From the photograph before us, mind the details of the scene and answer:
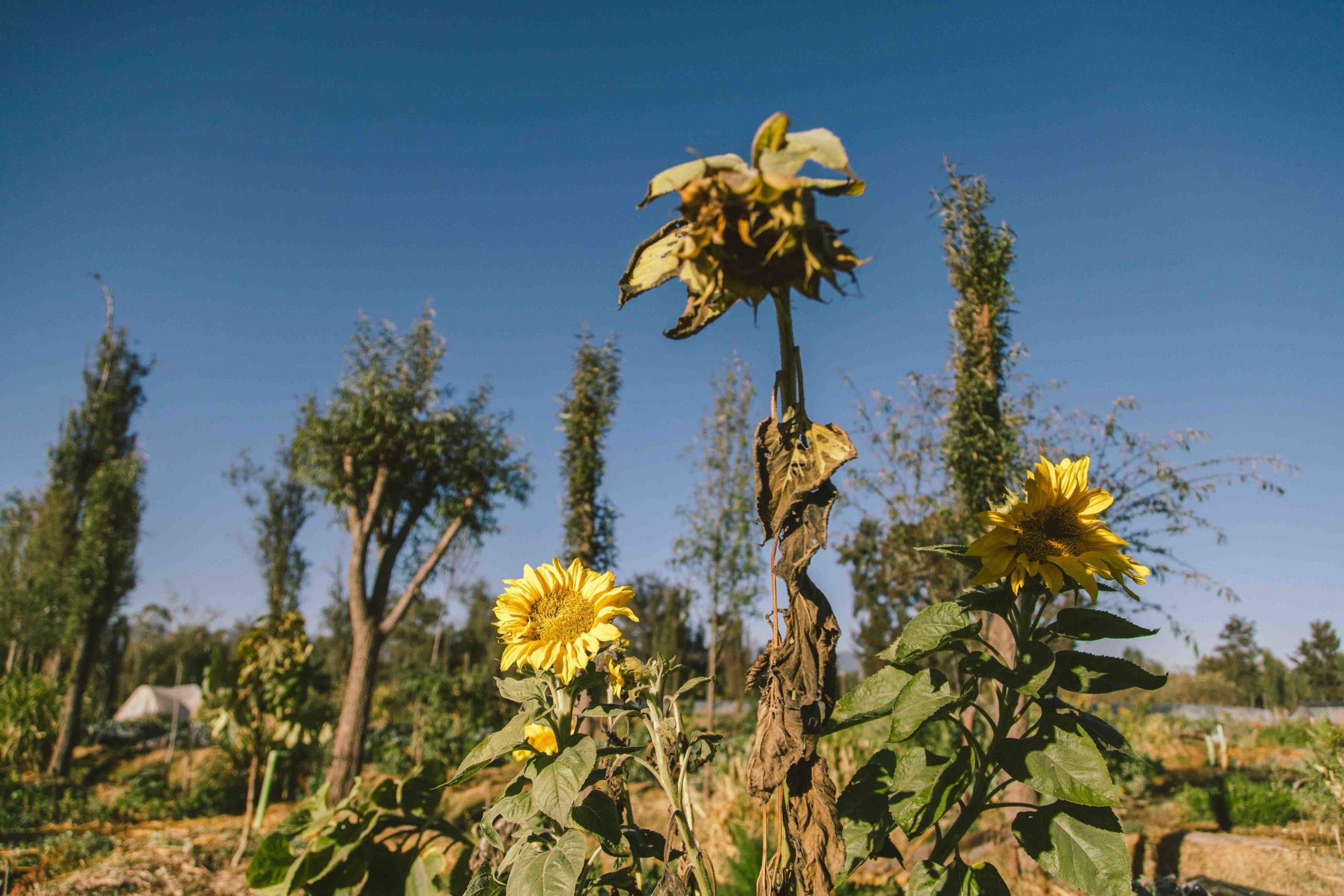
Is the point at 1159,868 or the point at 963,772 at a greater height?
the point at 963,772

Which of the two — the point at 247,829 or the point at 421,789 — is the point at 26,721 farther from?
the point at 421,789

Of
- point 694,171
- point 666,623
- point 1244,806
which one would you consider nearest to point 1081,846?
point 694,171

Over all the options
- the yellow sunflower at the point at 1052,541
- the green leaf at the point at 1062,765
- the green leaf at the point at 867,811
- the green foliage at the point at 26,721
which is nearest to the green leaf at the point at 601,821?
the green leaf at the point at 867,811

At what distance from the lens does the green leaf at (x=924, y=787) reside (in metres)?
1.08

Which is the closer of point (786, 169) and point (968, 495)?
point (786, 169)

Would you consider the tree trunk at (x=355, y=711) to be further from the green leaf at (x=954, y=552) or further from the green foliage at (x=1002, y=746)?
the green leaf at (x=954, y=552)

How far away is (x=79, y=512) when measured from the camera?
15.4 m

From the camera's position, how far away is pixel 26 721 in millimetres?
10828

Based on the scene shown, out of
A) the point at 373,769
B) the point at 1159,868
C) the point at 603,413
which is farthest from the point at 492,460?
the point at 1159,868

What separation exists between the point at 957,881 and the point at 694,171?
3.67 ft

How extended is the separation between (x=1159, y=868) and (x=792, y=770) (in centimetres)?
521

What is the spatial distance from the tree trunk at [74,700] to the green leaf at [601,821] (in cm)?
1443

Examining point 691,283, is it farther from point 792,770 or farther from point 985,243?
point 985,243

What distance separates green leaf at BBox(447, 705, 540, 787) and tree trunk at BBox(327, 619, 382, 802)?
680 centimetres
